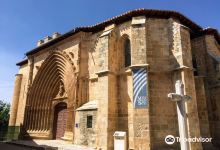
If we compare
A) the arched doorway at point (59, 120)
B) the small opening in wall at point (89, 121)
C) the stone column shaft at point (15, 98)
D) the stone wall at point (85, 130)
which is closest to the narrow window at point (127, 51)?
the stone wall at point (85, 130)

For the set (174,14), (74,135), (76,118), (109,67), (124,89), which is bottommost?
(74,135)

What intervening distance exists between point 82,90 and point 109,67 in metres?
2.67

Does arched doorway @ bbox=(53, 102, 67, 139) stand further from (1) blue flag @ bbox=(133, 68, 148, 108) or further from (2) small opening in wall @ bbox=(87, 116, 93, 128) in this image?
(1) blue flag @ bbox=(133, 68, 148, 108)

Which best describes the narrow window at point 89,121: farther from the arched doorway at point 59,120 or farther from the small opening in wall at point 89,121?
the arched doorway at point 59,120

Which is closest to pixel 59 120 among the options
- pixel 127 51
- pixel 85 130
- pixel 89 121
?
pixel 85 130

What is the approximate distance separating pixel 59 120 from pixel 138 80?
736 centimetres

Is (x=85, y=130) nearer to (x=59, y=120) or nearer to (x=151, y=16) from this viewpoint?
(x=59, y=120)

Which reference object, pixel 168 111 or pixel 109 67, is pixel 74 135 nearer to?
pixel 109 67

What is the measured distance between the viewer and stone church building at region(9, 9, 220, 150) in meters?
9.38

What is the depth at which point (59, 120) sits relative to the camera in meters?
14.3

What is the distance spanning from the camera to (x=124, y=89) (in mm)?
10492

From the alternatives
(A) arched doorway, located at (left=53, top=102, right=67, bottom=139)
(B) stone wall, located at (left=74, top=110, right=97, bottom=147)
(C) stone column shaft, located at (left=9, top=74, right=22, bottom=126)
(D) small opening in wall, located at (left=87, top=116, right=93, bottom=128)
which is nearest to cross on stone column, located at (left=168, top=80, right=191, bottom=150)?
(B) stone wall, located at (left=74, top=110, right=97, bottom=147)

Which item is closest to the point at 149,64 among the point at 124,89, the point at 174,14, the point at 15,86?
the point at 124,89

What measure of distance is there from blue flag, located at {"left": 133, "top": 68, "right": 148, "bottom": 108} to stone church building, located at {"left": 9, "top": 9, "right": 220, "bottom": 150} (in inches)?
1.7
